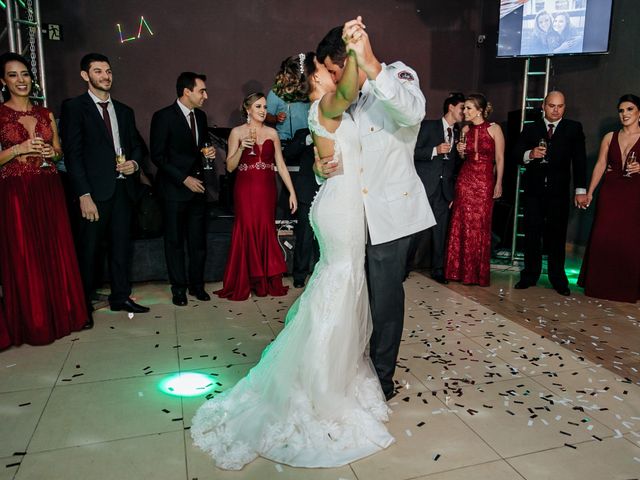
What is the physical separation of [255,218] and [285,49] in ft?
10.4

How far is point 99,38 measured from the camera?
6.16 metres

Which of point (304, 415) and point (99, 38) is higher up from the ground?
point (99, 38)

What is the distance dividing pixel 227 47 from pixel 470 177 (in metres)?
3.60

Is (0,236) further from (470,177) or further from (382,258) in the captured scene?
(470,177)

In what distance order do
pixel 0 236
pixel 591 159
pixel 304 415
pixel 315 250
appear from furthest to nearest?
pixel 591 159, pixel 315 250, pixel 0 236, pixel 304 415

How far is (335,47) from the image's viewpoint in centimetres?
206

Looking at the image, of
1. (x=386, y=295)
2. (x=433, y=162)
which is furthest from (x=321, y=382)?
(x=433, y=162)

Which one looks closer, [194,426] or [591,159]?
[194,426]

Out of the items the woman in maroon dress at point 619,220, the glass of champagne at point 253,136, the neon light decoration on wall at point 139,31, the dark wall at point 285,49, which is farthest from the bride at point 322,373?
the neon light decoration on wall at point 139,31

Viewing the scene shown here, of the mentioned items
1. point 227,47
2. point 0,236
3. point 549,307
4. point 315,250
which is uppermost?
point 227,47

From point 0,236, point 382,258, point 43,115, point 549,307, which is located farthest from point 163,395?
point 549,307

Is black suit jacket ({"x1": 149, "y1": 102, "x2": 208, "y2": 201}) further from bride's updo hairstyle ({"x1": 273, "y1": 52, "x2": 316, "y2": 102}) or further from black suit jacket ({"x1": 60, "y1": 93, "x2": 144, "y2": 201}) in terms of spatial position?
bride's updo hairstyle ({"x1": 273, "y1": 52, "x2": 316, "y2": 102})

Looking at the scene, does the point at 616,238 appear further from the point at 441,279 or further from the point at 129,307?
the point at 129,307

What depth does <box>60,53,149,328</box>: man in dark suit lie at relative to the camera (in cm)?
369
